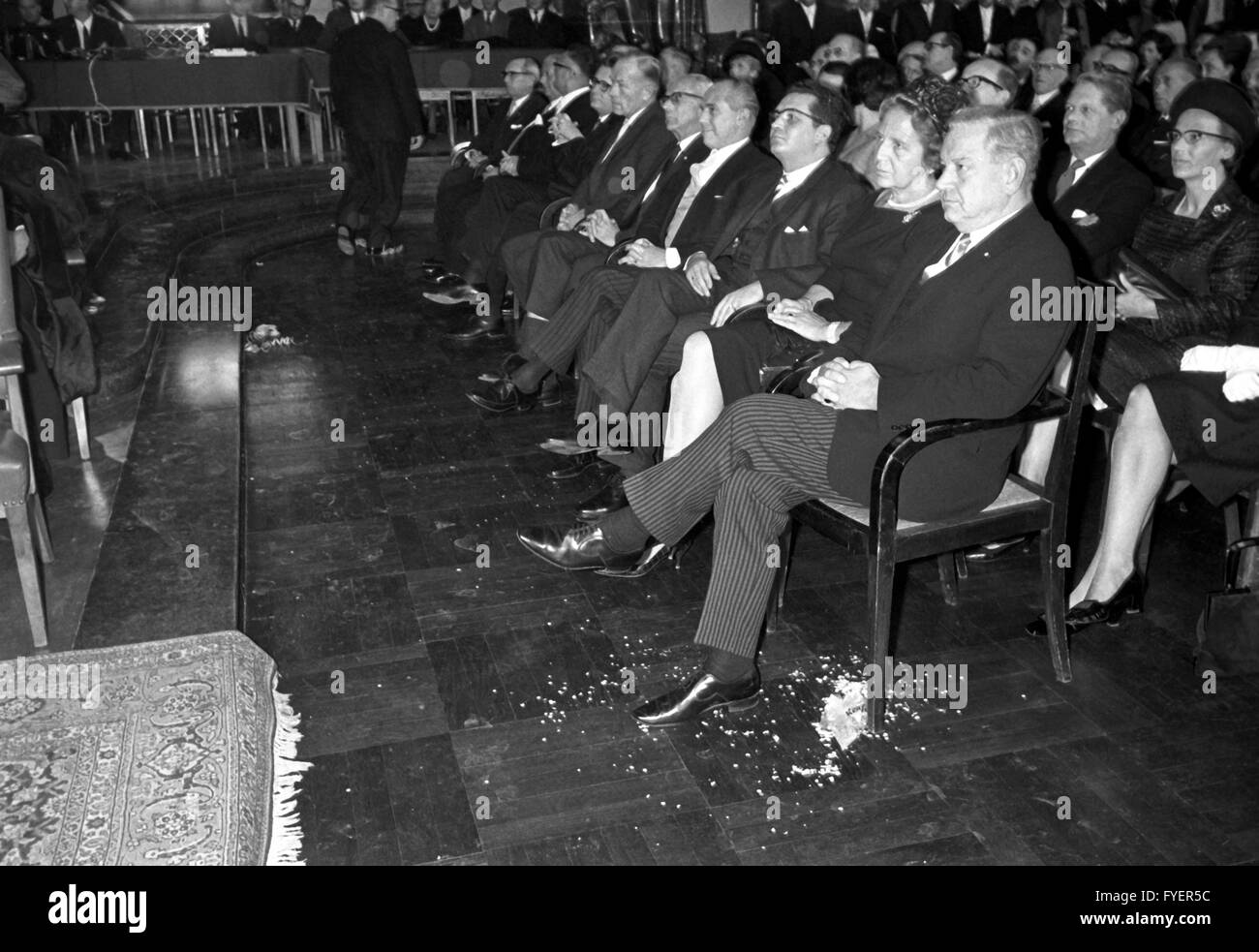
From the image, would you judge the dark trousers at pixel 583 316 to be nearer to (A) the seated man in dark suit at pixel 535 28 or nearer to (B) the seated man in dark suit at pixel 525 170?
(B) the seated man in dark suit at pixel 525 170

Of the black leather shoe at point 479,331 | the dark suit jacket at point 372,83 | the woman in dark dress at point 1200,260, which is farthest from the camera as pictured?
the dark suit jacket at point 372,83

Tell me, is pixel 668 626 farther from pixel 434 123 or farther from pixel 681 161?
pixel 434 123

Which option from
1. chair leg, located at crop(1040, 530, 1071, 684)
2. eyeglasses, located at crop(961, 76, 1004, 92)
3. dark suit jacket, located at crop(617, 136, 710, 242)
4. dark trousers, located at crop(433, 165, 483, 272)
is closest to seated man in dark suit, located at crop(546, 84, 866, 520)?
dark suit jacket, located at crop(617, 136, 710, 242)

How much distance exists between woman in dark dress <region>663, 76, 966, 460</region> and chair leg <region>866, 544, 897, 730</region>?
2.73 feet

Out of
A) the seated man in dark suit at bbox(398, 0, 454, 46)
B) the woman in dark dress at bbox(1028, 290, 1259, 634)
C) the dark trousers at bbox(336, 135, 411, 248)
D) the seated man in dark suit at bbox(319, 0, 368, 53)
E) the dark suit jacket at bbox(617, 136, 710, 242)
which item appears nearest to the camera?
the woman in dark dress at bbox(1028, 290, 1259, 634)

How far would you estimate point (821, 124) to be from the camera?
3.63m

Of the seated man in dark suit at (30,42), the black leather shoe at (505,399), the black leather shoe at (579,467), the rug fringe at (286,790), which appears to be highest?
the seated man in dark suit at (30,42)

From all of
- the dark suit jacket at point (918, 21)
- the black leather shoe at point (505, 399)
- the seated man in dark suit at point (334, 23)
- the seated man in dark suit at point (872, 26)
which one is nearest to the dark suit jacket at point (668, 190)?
the black leather shoe at point (505, 399)

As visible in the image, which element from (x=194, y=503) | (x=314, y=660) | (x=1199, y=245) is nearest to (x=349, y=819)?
(x=314, y=660)

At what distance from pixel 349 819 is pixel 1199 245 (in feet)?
Answer: 9.28

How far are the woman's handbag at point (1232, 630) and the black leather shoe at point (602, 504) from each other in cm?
160

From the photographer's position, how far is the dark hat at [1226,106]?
3414 millimetres

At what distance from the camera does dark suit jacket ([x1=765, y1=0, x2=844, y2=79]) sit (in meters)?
9.34

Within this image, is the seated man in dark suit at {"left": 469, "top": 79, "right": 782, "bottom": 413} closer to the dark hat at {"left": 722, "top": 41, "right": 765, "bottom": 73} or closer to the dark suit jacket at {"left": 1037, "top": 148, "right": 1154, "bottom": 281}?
the dark suit jacket at {"left": 1037, "top": 148, "right": 1154, "bottom": 281}
